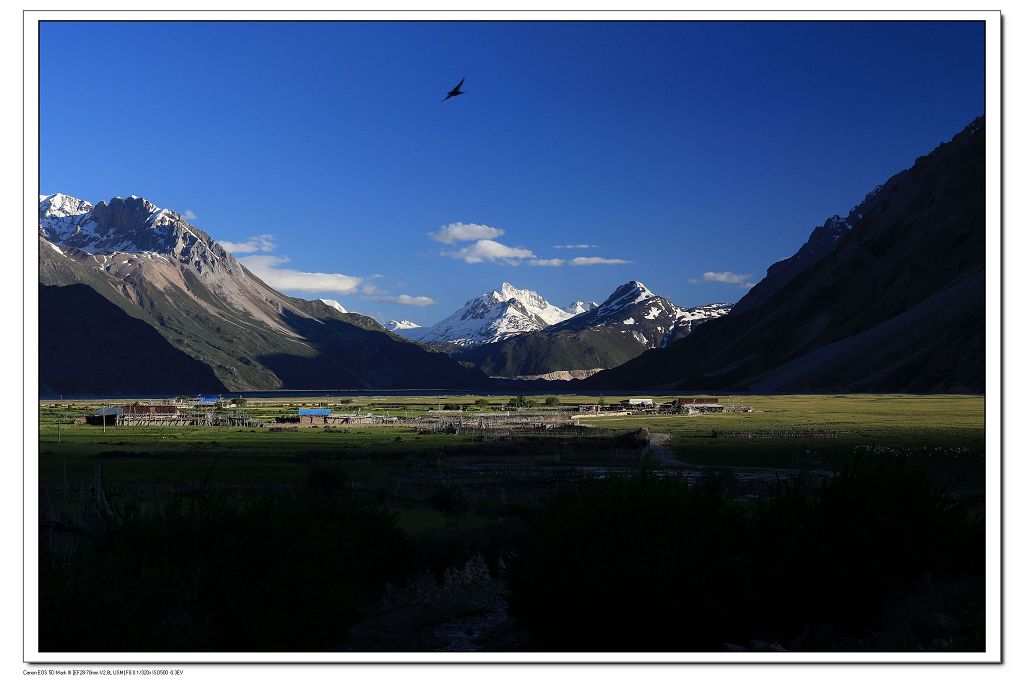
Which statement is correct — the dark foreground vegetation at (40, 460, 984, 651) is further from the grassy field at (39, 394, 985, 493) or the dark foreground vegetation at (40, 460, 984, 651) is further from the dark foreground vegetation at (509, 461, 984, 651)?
the grassy field at (39, 394, 985, 493)

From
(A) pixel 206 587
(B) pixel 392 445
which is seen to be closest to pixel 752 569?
(A) pixel 206 587

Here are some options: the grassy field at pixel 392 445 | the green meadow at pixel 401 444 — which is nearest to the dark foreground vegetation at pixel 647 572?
the grassy field at pixel 392 445

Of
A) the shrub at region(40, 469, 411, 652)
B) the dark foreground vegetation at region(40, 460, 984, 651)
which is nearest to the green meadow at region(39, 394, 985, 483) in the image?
the dark foreground vegetation at region(40, 460, 984, 651)

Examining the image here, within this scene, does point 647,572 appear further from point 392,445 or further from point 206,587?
point 392,445

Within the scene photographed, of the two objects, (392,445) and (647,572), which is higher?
(647,572)

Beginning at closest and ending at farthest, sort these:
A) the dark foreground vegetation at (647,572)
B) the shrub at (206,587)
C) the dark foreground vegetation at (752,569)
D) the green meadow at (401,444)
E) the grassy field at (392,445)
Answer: the shrub at (206,587)
the dark foreground vegetation at (647,572)
the dark foreground vegetation at (752,569)
the grassy field at (392,445)
the green meadow at (401,444)

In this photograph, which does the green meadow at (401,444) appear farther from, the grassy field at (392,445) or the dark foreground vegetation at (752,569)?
the dark foreground vegetation at (752,569)
